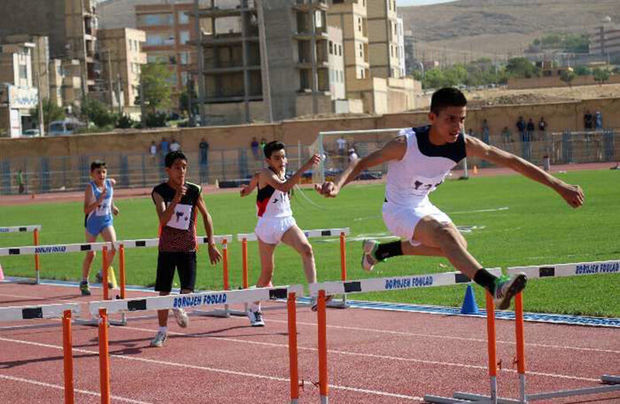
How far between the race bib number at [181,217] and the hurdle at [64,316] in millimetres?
4758

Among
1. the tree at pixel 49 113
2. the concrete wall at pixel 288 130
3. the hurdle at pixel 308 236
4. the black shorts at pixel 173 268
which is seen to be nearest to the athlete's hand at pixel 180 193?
the black shorts at pixel 173 268

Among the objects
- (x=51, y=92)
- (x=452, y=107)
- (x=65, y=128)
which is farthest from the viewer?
(x=51, y=92)

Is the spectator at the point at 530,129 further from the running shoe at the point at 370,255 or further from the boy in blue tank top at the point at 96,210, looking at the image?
the running shoe at the point at 370,255

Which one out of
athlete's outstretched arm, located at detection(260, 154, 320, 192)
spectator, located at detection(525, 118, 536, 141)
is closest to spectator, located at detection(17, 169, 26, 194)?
spectator, located at detection(525, 118, 536, 141)

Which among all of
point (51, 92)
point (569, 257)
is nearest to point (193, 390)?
point (569, 257)

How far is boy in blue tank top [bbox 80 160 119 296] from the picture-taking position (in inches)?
745

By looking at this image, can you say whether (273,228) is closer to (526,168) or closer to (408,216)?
(408,216)

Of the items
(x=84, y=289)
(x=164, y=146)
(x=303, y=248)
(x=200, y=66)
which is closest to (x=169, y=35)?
(x=200, y=66)

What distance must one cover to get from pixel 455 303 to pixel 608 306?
2.11 metres

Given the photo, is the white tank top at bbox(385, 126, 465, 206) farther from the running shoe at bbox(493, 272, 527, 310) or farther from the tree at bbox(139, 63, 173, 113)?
the tree at bbox(139, 63, 173, 113)

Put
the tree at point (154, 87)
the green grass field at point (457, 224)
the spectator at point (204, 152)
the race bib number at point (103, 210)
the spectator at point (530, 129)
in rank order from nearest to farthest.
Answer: the green grass field at point (457, 224) → the race bib number at point (103, 210) → the spectator at point (530, 129) → the spectator at point (204, 152) → the tree at point (154, 87)

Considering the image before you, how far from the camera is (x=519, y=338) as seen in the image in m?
9.47

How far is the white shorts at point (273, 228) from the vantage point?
14.2 metres

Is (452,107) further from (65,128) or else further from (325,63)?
(65,128)
